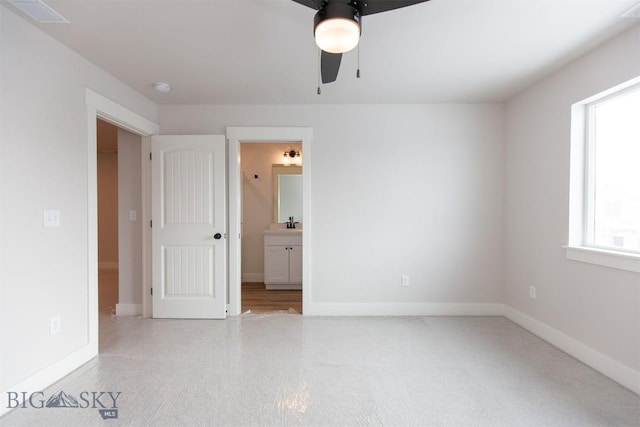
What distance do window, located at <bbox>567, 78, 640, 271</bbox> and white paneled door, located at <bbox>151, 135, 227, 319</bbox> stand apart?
3.30 meters

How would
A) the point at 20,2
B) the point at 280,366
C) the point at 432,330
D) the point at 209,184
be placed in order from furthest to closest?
the point at 209,184, the point at 432,330, the point at 280,366, the point at 20,2

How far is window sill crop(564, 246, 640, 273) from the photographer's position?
2047 mm

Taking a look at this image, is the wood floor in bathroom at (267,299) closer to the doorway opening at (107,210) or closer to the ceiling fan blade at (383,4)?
the ceiling fan blade at (383,4)

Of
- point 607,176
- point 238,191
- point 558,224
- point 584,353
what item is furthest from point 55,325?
point 607,176

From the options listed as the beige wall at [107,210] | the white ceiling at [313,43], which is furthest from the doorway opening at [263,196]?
the beige wall at [107,210]

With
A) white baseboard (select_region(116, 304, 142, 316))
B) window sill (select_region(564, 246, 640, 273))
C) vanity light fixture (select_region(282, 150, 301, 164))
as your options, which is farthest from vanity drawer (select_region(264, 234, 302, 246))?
window sill (select_region(564, 246, 640, 273))

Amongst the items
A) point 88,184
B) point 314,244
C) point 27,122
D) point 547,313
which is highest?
point 27,122

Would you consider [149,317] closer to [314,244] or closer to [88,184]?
[88,184]

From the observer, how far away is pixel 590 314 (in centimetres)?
238

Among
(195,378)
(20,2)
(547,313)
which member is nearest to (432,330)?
(547,313)

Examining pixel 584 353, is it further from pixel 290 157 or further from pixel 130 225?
pixel 130 225

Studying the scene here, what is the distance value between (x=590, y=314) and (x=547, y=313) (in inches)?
18.6

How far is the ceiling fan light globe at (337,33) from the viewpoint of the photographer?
1381 millimetres

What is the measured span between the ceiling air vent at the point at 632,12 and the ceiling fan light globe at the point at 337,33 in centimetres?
175
